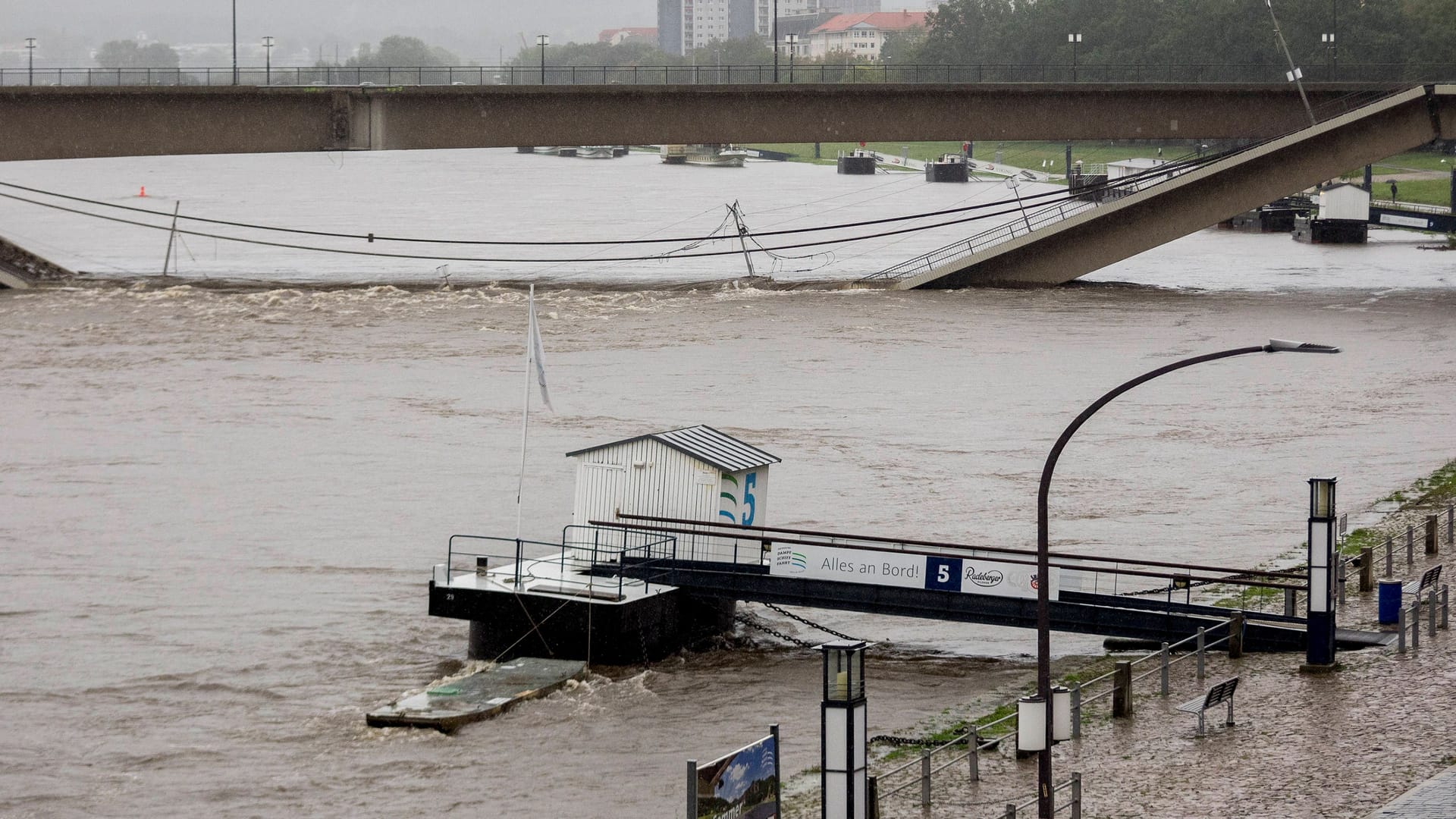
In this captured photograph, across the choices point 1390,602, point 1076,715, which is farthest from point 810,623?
point 1390,602

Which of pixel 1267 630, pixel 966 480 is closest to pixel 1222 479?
pixel 966 480

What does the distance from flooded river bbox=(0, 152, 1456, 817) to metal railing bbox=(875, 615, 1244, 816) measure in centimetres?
159

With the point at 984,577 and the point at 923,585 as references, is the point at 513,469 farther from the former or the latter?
the point at 984,577

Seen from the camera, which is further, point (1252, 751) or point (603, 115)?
point (603, 115)

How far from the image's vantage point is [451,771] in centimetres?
2197

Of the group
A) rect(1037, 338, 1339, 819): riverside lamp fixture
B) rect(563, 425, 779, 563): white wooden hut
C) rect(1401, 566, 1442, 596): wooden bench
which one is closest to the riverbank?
rect(1037, 338, 1339, 819): riverside lamp fixture

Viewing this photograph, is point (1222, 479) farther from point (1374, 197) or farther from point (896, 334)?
point (1374, 197)

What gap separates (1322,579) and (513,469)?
2046 centimetres

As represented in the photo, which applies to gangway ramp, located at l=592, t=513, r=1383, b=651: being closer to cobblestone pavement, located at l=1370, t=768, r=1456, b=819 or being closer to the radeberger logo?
the radeberger logo

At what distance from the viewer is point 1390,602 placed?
26281 mm

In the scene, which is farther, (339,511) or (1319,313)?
(1319,313)

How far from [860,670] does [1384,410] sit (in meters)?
35.3

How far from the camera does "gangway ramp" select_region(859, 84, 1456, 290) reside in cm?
7000

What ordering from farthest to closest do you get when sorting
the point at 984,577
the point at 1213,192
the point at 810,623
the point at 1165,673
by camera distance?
the point at 1213,192 < the point at 810,623 < the point at 984,577 < the point at 1165,673
